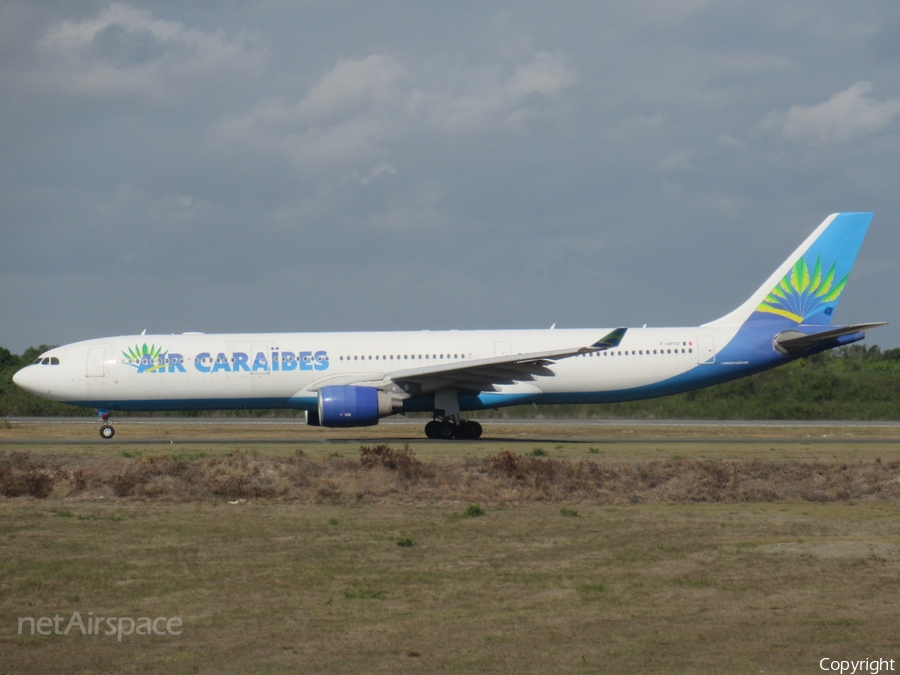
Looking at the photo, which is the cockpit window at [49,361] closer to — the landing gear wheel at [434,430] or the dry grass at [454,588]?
the landing gear wheel at [434,430]

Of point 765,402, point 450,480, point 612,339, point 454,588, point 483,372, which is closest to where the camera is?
point 454,588

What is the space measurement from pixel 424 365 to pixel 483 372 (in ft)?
7.98

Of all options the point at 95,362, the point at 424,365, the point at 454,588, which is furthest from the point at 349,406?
the point at 454,588

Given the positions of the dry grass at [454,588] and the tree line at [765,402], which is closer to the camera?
the dry grass at [454,588]

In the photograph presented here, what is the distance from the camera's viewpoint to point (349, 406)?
2652 cm

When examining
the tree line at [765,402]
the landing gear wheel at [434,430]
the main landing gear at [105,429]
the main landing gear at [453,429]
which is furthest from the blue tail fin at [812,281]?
the main landing gear at [105,429]

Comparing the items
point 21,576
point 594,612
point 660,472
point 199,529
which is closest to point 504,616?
point 594,612

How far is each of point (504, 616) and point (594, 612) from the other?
839mm

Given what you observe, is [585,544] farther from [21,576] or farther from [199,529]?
[21,576]

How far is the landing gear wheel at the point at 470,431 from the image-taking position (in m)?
29.2

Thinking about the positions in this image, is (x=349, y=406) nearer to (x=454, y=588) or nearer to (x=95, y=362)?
(x=95, y=362)

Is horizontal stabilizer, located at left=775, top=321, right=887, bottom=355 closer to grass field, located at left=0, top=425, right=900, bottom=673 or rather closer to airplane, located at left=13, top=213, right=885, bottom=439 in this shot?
airplane, located at left=13, top=213, right=885, bottom=439

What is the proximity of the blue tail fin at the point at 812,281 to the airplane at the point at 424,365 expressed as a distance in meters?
0.09

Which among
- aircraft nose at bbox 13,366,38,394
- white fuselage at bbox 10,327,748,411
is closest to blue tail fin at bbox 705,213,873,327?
white fuselage at bbox 10,327,748,411
